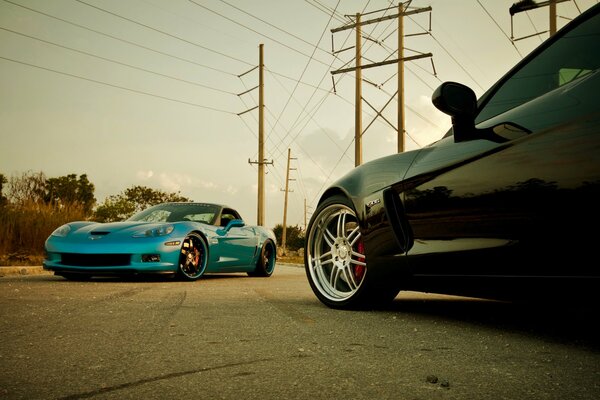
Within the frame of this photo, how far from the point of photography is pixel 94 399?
1.61 metres

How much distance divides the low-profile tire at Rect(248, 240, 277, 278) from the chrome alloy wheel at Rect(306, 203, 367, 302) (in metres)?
5.28

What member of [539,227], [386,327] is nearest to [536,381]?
[539,227]

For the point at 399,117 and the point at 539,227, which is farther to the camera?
the point at 399,117

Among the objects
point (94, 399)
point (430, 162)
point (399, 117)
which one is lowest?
point (94, 399)

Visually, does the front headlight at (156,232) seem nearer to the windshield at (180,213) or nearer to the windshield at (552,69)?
the windshield at (180,213)

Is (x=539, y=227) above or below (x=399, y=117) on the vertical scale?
below

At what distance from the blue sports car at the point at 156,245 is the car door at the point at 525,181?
4619 mm

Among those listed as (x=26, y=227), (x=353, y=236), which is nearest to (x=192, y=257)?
(x=353, y=236)

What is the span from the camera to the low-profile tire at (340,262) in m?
3.68

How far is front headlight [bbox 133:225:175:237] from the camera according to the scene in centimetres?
729

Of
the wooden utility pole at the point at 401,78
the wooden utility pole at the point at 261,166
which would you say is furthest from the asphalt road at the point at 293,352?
the wooden utility pole at the point at 261,166

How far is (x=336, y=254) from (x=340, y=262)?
79 mm

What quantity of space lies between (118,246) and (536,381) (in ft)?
19.6

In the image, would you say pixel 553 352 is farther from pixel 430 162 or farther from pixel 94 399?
pixel 94 399
